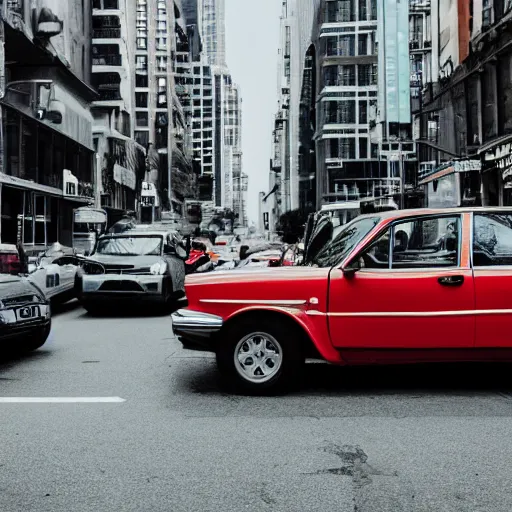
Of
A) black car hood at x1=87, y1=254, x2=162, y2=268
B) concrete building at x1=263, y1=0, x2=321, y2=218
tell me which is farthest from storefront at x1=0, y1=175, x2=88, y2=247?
concrete building at x1=263, y1=0, x2=321, y2=218

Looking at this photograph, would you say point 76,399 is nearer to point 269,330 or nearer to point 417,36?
point 269,330

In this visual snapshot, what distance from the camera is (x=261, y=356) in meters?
6.44

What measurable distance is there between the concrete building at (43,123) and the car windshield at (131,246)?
1627 cm

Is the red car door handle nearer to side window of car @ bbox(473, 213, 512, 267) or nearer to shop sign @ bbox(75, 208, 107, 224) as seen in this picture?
side window of car @ bbox(473, 213, 512, 267)

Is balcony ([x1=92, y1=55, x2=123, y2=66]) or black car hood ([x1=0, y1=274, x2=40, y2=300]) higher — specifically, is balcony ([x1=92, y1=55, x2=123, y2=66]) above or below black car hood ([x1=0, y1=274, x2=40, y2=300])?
above

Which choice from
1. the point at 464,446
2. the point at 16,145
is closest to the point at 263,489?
the point at 464,446

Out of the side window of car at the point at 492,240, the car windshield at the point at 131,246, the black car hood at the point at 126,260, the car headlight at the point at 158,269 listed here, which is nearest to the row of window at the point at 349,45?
the car windshield at the point at 131,246

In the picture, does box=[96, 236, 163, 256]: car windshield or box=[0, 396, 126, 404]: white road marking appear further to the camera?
box=[96, 236, 163, 256]: car windshield

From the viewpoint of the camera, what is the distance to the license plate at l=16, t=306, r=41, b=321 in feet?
26.7

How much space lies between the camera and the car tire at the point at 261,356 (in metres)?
6.36

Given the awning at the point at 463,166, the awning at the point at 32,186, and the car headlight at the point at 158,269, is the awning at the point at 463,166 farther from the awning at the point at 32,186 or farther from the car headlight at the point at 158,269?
the car headlight at the point at 158,269

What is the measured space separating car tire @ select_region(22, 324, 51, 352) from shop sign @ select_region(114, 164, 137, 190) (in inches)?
1966

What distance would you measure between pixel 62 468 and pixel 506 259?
407 cm

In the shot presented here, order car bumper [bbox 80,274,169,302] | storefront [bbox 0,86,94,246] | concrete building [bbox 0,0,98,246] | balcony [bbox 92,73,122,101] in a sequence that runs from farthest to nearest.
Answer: balcony [bbox 92,73,122,101] → concrete building [bbox 0,0,98,246] → storefront [bbox 0,86,94,246] → car bumper [bbox 80,274,169,302]
